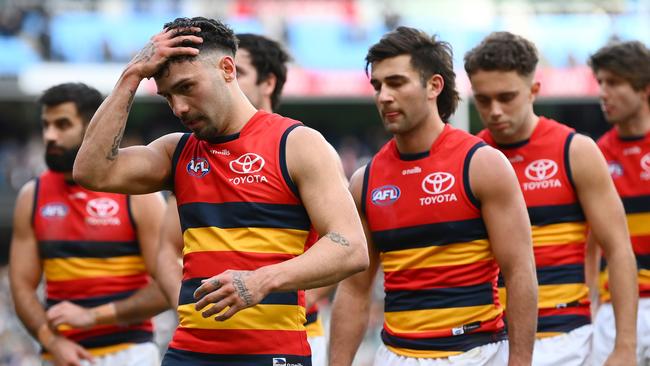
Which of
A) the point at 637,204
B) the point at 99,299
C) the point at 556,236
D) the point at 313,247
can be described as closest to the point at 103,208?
the point at 99,299

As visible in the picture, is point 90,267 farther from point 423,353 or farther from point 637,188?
point 637,188

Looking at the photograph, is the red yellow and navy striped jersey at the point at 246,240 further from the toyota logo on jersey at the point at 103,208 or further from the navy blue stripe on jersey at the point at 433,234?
the toyota logo on jersey at the point at 103,208

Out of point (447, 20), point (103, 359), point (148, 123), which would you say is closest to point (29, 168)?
point (148, 123)

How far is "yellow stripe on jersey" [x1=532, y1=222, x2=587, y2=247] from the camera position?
20.7ft

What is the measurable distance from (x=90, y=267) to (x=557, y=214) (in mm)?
2945

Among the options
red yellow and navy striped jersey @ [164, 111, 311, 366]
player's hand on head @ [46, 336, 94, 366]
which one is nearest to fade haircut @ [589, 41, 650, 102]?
red yellow and navy striped jersey @ [164, 111, 311, 366]

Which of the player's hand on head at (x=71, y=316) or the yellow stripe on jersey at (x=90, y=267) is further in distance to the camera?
the yellow stripe on jersey at (x=90, y=267)

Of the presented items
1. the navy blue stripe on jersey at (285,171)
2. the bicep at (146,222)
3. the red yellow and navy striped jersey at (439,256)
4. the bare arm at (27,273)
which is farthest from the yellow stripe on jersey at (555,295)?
the bare arm at (27,273)

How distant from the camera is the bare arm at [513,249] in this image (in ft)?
17.4

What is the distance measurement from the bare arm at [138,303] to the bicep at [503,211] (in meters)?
2.46

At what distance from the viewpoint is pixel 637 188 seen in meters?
7.23

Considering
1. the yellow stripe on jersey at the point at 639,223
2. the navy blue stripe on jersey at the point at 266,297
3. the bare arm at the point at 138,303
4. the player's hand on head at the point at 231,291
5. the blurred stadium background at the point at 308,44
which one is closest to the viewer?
the player's hand on head at the point at 231,291

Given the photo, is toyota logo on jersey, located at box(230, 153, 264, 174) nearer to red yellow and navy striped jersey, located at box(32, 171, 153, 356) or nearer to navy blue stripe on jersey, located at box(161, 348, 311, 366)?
navy blue stripe on jersey, located at box(161, 348, 311, 366)

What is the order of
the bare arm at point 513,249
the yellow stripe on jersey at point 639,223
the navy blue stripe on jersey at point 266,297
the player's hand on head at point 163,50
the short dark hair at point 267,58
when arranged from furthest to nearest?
the short dark hair at point 267,58 < the yellow stripe on jersey at point 639,223 < the bare arm at point 513,249 < the navy blue stripe on jersey at point 266,297 < the player's hand on head at point 163,50
